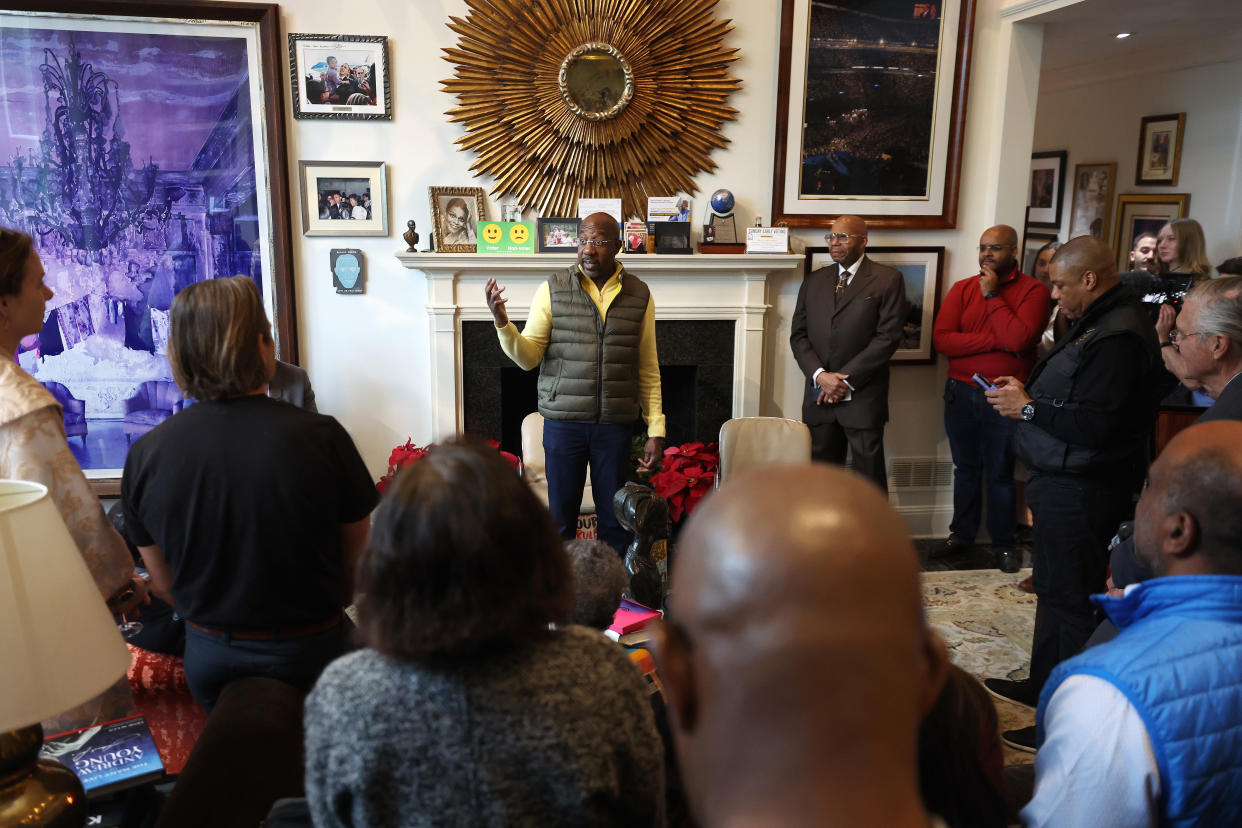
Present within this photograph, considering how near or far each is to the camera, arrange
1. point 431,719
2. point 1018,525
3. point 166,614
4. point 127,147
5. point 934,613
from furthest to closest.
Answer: point 1018,525
point 127,147
point 934,613
point 166,614
point 431,719

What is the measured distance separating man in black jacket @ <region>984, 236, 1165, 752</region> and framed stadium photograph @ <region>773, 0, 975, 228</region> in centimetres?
185

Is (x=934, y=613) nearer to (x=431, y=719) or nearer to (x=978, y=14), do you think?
(x=978, y=14)

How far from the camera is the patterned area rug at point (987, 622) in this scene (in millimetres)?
3154

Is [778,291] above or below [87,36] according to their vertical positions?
below

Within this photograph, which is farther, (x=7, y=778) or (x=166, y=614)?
(x=166, y=614)

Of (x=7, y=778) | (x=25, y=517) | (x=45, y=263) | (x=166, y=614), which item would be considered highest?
(x=45, y=263)

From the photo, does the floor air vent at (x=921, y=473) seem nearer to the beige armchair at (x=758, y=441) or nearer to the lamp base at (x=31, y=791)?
the beige armchair at (x=758, y=441)

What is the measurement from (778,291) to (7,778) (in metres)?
3.84

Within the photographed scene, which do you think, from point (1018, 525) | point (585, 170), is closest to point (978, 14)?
point (585, 170)

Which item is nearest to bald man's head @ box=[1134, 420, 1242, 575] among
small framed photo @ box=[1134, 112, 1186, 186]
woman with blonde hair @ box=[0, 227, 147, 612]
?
woman with blonde hair @ box=[0, 227, 147, 612]

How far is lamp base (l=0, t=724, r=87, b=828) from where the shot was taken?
117 cm

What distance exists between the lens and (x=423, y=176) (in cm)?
412

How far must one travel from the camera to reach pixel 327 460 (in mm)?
1523

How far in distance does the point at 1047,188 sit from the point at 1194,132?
1.67 m
